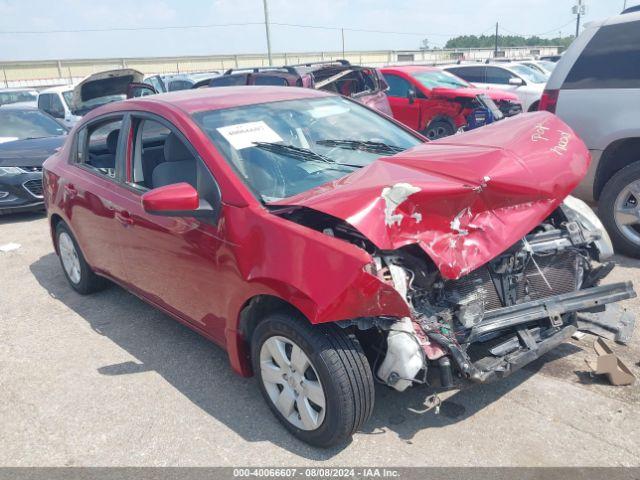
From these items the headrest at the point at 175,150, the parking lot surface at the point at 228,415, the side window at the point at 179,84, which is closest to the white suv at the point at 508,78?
the side window at the point at 179,84

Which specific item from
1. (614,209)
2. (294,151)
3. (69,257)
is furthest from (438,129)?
(294,151)

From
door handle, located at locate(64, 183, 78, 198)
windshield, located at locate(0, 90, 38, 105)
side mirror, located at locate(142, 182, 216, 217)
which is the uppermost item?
windshield, located at locate(0, 90, 38, 105)

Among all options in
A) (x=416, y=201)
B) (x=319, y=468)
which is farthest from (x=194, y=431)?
(x=416, y=201)

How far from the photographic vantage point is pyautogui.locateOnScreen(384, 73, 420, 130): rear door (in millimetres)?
11234

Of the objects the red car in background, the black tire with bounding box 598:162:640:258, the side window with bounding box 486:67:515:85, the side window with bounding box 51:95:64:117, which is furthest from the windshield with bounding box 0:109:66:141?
the side window with bounding box 486:67:515:85

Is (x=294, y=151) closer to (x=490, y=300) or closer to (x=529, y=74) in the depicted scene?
(x=490, y=300)

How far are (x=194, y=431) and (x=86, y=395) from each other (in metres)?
0.91

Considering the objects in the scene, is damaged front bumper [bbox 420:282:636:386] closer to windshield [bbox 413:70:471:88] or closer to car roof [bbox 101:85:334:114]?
car roof [bbox 101:85:334:114]

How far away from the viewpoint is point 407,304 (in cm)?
252

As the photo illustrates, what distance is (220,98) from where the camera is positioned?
3.84 m

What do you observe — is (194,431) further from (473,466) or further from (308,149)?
(308,149)

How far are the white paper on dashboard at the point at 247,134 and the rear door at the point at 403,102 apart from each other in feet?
26.7

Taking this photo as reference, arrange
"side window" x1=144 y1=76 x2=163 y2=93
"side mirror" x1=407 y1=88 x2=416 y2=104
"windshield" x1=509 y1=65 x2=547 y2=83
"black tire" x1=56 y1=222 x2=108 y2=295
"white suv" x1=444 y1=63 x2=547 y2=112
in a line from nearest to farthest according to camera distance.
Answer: "black tire" x1=56 y1=222 x2=108 y2=295, "side mirror" x1=407 y1=88 x2=416 y2=104, "white suv" x1=444 y1=63 x2=547 y2=112, "windshield" x1=509 y1=65 x2=547 y2=83, "side window" x1=144 y1=76 x2=163 y2=93

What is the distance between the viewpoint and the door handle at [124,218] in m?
3.83
